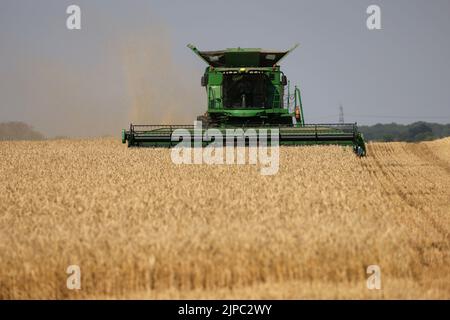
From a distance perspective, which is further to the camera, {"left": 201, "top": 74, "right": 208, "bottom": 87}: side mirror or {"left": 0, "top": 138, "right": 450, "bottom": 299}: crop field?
{"left": 201, "top": 74, "right": 208, "bottom": 87}: side mirror

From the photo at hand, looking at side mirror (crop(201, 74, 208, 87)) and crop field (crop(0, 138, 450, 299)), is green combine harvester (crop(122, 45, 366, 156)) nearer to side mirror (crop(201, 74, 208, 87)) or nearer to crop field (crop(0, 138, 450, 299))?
side mirror (crop(201, 74, 208, 87))

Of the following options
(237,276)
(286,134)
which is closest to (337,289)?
(237,276)

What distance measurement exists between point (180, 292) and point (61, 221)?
1990mm

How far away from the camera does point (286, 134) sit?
17031 mm

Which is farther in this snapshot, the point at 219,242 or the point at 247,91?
the point at 247,91

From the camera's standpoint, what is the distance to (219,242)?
21.0 ft

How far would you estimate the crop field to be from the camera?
6.21 m

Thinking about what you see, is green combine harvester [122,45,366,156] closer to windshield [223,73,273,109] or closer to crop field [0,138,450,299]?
windshield [223,73,273,109]

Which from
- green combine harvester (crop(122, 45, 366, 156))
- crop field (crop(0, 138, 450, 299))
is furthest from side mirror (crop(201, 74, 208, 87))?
crop field (crop(0, 138, 450, 299))

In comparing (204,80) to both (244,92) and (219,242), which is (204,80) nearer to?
(244,92)

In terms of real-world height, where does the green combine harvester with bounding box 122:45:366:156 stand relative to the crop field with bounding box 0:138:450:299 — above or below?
above

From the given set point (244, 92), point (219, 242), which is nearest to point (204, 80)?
point (244, 92)
